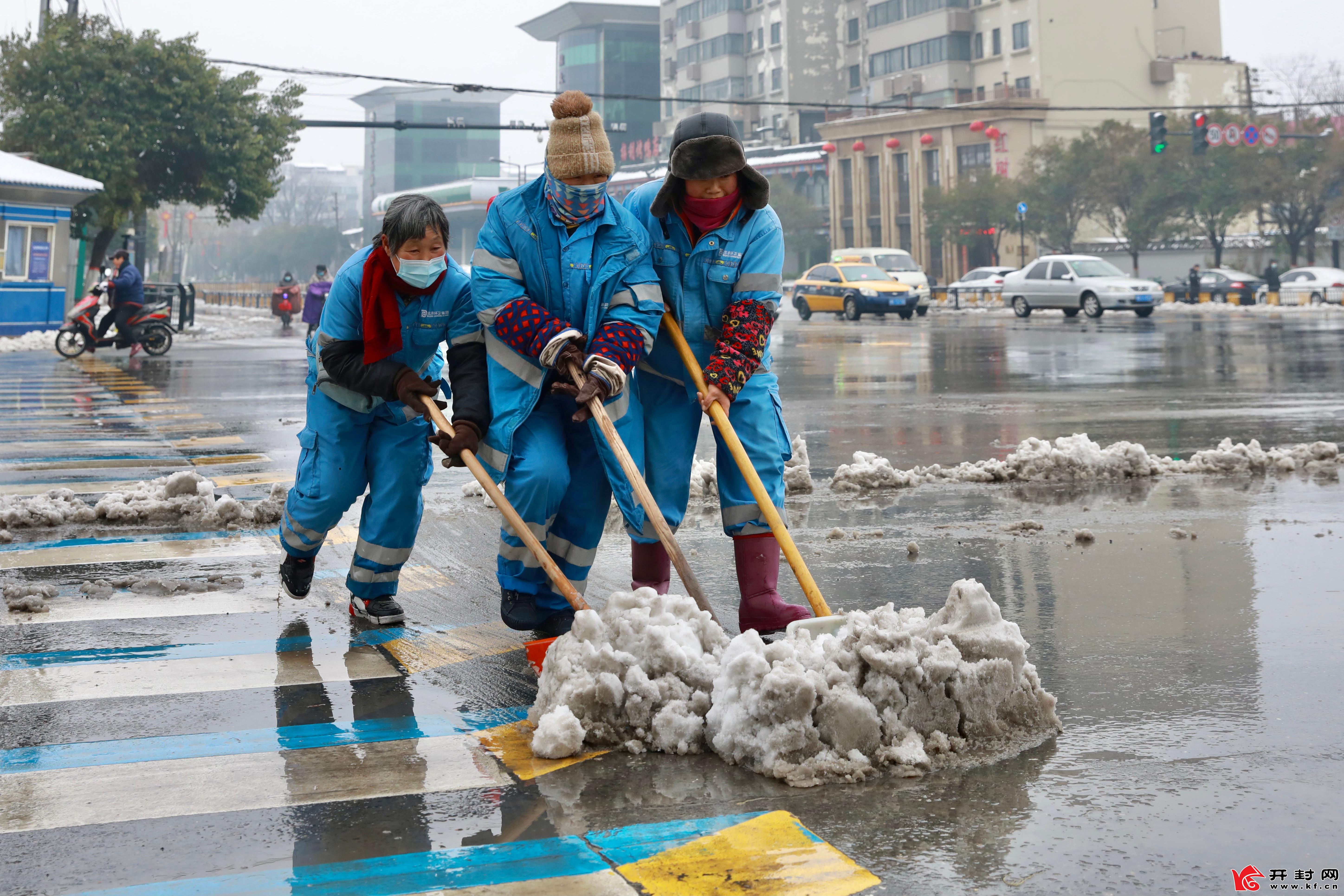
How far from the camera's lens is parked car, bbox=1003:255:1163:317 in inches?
1220

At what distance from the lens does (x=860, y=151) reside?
76.0m

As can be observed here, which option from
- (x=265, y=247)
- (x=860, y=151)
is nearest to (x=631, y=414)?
(x=860, y=151)

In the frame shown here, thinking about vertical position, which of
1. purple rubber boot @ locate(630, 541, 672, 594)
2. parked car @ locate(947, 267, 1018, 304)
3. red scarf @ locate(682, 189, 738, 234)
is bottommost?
purple rubber boot @ locate(630, 541, 672, 594)

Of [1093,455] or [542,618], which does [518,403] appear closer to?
[542,618]

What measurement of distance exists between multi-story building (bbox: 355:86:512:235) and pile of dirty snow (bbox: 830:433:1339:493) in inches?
5087

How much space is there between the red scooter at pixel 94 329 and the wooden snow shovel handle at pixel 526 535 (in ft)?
61.2

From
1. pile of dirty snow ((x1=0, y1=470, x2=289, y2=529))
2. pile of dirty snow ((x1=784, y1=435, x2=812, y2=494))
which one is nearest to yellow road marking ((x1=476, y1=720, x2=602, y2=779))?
pile of dirty snow ((x1=0, y1=470, x2=289, y2=529))

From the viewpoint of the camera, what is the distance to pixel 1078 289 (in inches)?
1268

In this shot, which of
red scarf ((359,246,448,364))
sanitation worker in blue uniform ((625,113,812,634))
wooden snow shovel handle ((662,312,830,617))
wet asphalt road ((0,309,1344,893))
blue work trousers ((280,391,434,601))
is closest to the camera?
wet asphalt road ((0,309,1344,893))

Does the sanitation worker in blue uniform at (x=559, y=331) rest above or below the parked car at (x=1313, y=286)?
below

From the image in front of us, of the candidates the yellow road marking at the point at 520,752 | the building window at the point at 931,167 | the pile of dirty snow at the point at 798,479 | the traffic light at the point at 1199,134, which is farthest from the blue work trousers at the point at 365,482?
the building window at the point at 931,167

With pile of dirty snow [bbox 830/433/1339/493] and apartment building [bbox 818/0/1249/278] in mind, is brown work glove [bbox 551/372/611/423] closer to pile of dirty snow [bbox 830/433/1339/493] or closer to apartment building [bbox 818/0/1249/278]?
pile of dirty snow [bbox 830/433/1339/493]

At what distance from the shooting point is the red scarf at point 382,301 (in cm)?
462

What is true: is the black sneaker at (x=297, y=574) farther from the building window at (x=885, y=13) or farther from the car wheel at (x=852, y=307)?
the building window at (x=885, y=13)
